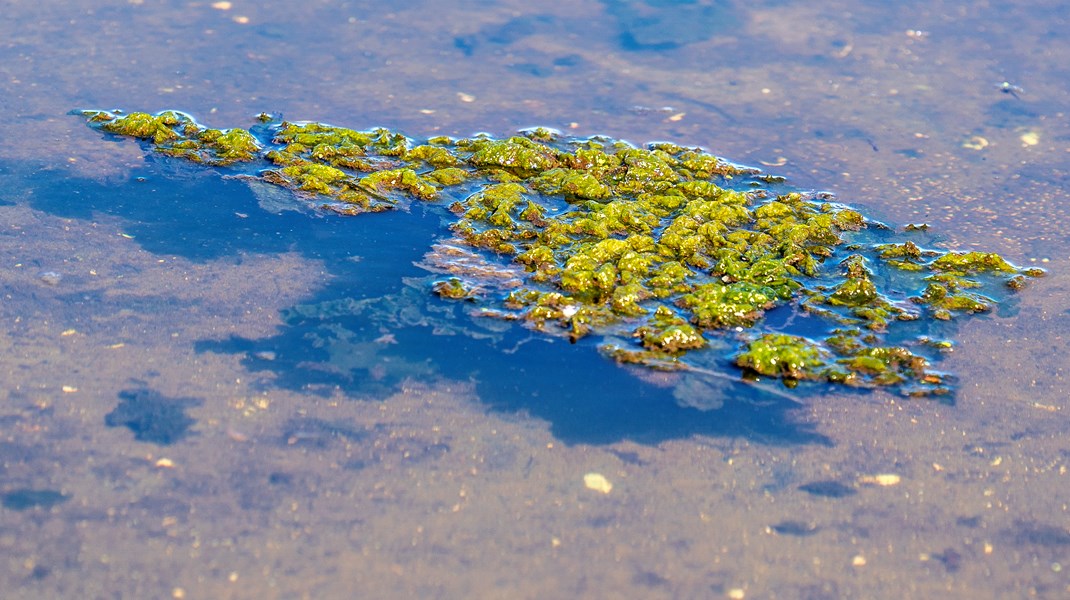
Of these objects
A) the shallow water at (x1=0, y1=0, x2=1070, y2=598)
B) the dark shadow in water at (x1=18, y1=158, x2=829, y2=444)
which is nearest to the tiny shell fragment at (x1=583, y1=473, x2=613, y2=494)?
the shallow water at (x1=0, y1=0, x2=1070, y2=598)

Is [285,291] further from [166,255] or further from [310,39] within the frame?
[310,39]

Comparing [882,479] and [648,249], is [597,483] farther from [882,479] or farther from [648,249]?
[648,249]

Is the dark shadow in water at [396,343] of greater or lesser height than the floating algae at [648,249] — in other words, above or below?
below

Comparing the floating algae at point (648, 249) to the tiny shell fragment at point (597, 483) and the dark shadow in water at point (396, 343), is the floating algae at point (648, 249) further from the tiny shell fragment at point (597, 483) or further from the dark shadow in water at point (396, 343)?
the tiny shell fragment at point (597, 483)

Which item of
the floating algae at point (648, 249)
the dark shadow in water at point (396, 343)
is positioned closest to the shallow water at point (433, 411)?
the dark shadow in water at point (396, 343)

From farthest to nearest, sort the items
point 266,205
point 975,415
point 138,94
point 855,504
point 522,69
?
point 522,69, point 138,94, point 266,205, point 975,415, point 855,504

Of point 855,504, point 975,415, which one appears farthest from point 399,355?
point 975,415

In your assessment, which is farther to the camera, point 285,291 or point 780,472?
point 285,291

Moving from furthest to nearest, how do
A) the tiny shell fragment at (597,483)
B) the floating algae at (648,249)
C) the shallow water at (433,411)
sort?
1. the floating algae at (648,249)
2. the tiny shell fragment at (597,483)
3. the shallow water at (433,411)
